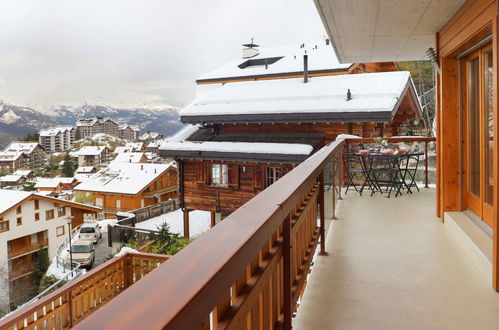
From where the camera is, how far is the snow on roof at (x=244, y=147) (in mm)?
11695

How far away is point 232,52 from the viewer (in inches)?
3401

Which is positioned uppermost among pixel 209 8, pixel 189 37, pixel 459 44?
pixel 209 8

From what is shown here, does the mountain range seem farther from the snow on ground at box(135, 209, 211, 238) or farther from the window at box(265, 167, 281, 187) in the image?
the window at box(265, 167, 281, 187)

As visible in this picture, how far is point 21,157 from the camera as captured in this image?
2228 inches

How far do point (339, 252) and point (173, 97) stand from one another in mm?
168975

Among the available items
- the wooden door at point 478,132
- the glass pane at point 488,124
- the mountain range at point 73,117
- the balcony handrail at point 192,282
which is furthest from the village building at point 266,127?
the mountain range at point 73,117

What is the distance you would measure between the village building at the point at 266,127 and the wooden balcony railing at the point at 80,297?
541cm

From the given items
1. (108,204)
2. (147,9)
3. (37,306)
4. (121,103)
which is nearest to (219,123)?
(37,306)

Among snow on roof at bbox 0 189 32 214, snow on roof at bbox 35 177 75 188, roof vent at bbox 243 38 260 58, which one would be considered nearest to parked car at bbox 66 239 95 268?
snow on roof at bbox 0 189 32 214

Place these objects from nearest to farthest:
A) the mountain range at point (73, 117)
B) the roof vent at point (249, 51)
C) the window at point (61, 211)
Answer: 1. the window at point (61, 211)
2. the roof vent at point (249, 51)
3. the mountain range at point (73, 117)

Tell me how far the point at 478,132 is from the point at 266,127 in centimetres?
1031

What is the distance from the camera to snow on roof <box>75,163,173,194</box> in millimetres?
29117

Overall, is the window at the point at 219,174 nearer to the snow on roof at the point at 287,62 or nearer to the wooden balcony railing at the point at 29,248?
the snow on roof at the point at 287,62

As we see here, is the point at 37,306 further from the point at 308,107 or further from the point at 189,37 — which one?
the point at 189,37
